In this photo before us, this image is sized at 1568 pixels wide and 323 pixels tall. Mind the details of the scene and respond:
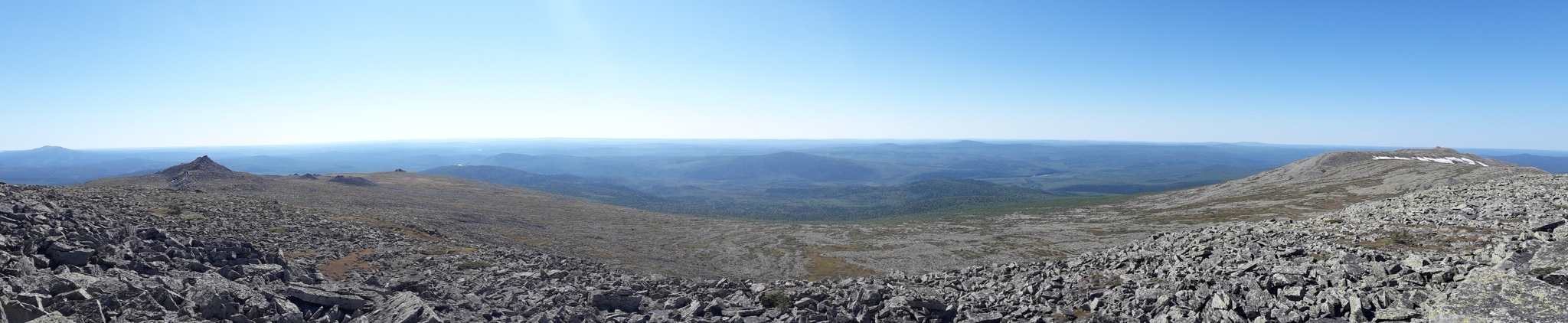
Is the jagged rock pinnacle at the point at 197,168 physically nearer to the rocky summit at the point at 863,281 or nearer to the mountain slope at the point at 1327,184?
the rocky summit at the point at 863,281

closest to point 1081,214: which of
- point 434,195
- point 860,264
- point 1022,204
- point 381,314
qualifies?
point 1022,204

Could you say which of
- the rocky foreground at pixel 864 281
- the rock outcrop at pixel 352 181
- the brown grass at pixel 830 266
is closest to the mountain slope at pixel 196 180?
the rock outcrop at pixel 352 181

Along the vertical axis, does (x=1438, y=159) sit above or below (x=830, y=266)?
above

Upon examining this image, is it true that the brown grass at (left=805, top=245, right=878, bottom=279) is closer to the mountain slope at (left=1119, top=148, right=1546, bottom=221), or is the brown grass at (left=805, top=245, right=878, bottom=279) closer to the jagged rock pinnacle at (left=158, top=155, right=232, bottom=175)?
the mountain slope at (left=1119, top=148, right=1546, bottom=221)

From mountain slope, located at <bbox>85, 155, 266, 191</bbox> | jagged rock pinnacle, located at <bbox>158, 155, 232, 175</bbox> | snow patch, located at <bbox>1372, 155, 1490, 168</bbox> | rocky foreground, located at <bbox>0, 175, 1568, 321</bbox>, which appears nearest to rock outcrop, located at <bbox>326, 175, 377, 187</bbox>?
mountain slope, located at <bbox>85, 155, 266, 191</bbox>

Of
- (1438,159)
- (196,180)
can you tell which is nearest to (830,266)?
(196,180)

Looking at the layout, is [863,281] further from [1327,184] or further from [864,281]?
[1327,184]

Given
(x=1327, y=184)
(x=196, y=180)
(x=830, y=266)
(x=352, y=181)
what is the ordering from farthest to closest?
1. (x=352, y=181)
2. (x=1327, y=184)
3. (x=196, y=180)
4. (x=830, y=266)
